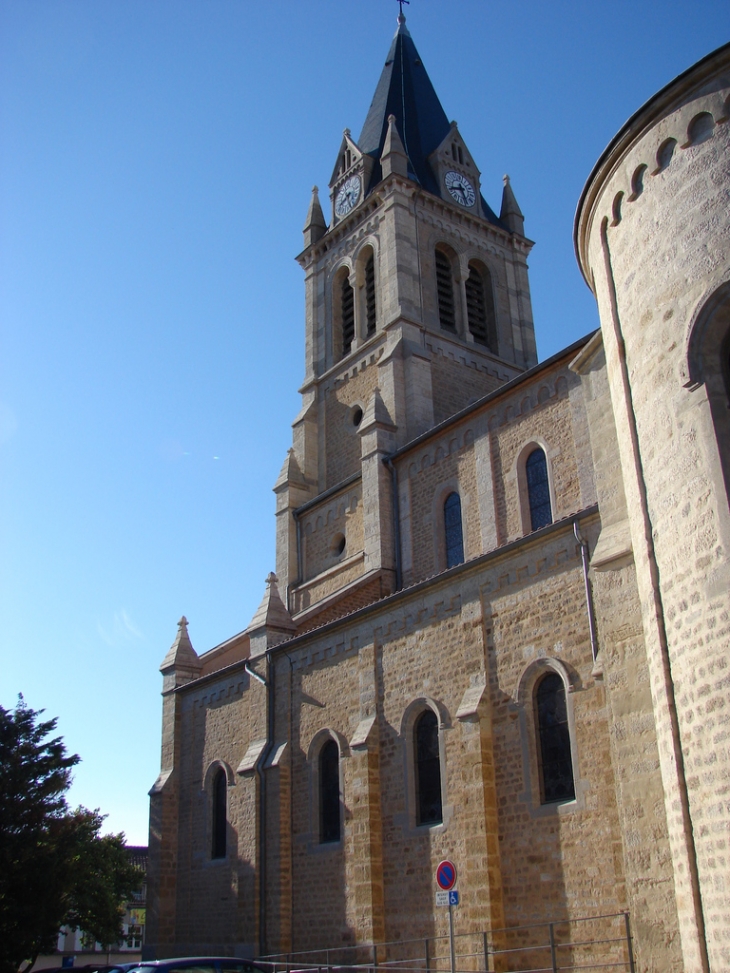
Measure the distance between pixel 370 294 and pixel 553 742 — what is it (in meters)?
19.8

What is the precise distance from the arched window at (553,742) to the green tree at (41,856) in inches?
489

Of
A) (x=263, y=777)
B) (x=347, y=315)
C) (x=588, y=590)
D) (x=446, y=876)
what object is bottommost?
(x=446, y=876)

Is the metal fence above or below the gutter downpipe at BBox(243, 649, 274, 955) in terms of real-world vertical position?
below

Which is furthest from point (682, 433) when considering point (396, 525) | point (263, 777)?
point (396, 525)

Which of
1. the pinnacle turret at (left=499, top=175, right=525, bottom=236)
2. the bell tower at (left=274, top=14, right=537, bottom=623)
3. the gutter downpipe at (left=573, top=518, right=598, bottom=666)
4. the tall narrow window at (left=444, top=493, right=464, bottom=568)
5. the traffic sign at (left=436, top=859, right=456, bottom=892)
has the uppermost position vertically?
the pinnacle turret at (left=499, top=175, right=525, bottom=236)

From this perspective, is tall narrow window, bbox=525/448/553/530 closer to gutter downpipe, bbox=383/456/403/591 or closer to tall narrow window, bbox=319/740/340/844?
gutter downpipe, bbox=383/456/403/591

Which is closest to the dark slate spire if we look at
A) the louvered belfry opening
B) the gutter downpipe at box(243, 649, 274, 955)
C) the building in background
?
the louvered belfry opening

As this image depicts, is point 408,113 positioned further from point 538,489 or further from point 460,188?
point 538,489

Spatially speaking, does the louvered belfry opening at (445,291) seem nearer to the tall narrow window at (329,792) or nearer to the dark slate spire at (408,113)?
the dark slate spire at (408,113)

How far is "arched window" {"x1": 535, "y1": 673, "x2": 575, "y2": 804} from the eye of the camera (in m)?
14.2

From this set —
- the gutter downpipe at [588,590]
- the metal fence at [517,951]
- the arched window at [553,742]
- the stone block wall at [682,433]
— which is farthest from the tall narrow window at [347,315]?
the stone block wall at [682,433]

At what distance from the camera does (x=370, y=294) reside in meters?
31.1

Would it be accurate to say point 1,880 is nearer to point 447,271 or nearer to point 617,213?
point 617,213

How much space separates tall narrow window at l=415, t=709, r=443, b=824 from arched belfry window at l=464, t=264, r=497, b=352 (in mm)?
16792
